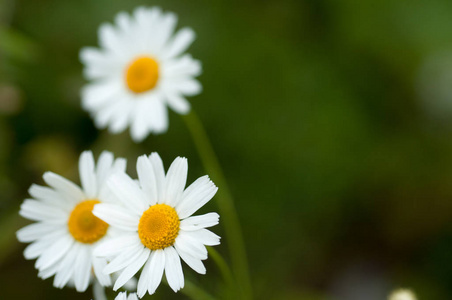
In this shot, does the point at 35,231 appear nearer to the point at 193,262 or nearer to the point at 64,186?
the point at 64,186

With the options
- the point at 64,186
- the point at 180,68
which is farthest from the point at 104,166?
the point at 180,68

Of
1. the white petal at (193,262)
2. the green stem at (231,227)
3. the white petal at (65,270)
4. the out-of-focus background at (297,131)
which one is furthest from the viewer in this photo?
the out-of-focus background at (297,131)

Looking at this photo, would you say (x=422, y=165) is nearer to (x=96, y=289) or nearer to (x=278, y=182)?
(x=278, y=182)

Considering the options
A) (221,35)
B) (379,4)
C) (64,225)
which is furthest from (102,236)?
(379,4)

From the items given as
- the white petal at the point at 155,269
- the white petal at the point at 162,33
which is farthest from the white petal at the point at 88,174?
the white petal at the point at 162,33

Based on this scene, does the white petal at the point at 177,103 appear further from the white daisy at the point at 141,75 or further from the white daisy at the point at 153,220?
the white daisy at the point at 153,220

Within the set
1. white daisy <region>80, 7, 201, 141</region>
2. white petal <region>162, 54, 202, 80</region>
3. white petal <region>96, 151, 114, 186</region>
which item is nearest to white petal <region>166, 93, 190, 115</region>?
white daisy <region>80, 7, 201, 141</region>
